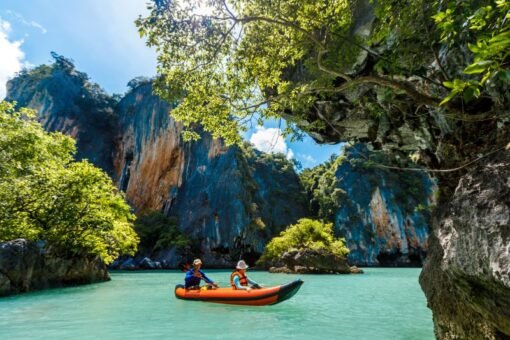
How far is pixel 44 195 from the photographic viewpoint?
1313 centimetres

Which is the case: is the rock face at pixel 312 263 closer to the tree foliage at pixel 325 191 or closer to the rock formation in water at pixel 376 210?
the rock formation in water at pixel 376 210

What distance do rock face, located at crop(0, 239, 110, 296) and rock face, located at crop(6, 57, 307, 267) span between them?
24.7m

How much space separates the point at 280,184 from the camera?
61.8 m

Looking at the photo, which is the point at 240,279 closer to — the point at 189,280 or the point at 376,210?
the point at 189,280

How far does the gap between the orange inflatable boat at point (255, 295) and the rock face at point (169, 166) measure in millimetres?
32368

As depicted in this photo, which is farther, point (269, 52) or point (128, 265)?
point (128, 265)

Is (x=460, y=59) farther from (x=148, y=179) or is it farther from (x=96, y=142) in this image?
(x=96, y=142)

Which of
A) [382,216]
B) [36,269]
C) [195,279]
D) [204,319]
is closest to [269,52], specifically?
[204,319]

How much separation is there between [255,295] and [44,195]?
383 inches

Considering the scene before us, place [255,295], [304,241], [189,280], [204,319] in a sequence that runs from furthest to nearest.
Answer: [304,241]
[189,280]
[255,295]
[204,319]

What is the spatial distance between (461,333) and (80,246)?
15187mm

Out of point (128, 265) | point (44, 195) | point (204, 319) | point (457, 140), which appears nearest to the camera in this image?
point (457, 140)

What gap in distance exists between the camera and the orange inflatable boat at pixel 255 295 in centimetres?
884

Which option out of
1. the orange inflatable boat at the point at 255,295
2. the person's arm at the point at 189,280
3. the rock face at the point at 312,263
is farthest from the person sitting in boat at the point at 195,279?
the rock face at the point at 312,263
